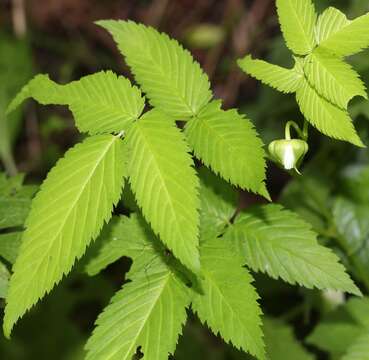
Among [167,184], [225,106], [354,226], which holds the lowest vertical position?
[225,106]

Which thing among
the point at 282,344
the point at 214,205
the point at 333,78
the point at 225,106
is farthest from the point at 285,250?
the point at 225,106

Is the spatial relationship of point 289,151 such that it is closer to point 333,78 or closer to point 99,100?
point 333,78

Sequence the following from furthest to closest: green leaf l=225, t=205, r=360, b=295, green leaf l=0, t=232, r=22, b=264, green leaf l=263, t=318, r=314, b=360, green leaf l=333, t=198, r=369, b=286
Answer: green leaf l=263, t=318, r=314, b=360 → green leaf l=333, t=198, r=369, b=286 → green leaf l=0, t=232, r=22, b=264 → green leaf l=225, t=205, r=360, b=295

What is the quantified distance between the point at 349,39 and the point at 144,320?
2.47ft

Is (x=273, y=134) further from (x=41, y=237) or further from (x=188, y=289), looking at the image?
(x=41, y=237)

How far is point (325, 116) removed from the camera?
1271mm

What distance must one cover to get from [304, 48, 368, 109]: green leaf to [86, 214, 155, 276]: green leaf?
554 mm

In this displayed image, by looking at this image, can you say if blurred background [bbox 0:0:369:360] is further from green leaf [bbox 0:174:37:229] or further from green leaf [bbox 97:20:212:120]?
green leaf [bbox 97:20:212:120]

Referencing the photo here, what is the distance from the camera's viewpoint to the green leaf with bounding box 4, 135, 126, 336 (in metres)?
1.18

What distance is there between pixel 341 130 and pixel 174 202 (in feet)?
1.29

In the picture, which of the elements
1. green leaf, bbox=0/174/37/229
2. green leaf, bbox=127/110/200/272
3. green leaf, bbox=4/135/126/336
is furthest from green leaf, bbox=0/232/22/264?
green leaf, bbox=127/110/200/272

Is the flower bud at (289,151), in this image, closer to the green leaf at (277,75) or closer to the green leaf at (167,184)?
the green leaf at (277,75)

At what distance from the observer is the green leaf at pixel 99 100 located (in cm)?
131

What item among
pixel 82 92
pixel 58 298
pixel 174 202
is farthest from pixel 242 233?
pixel 58 298
